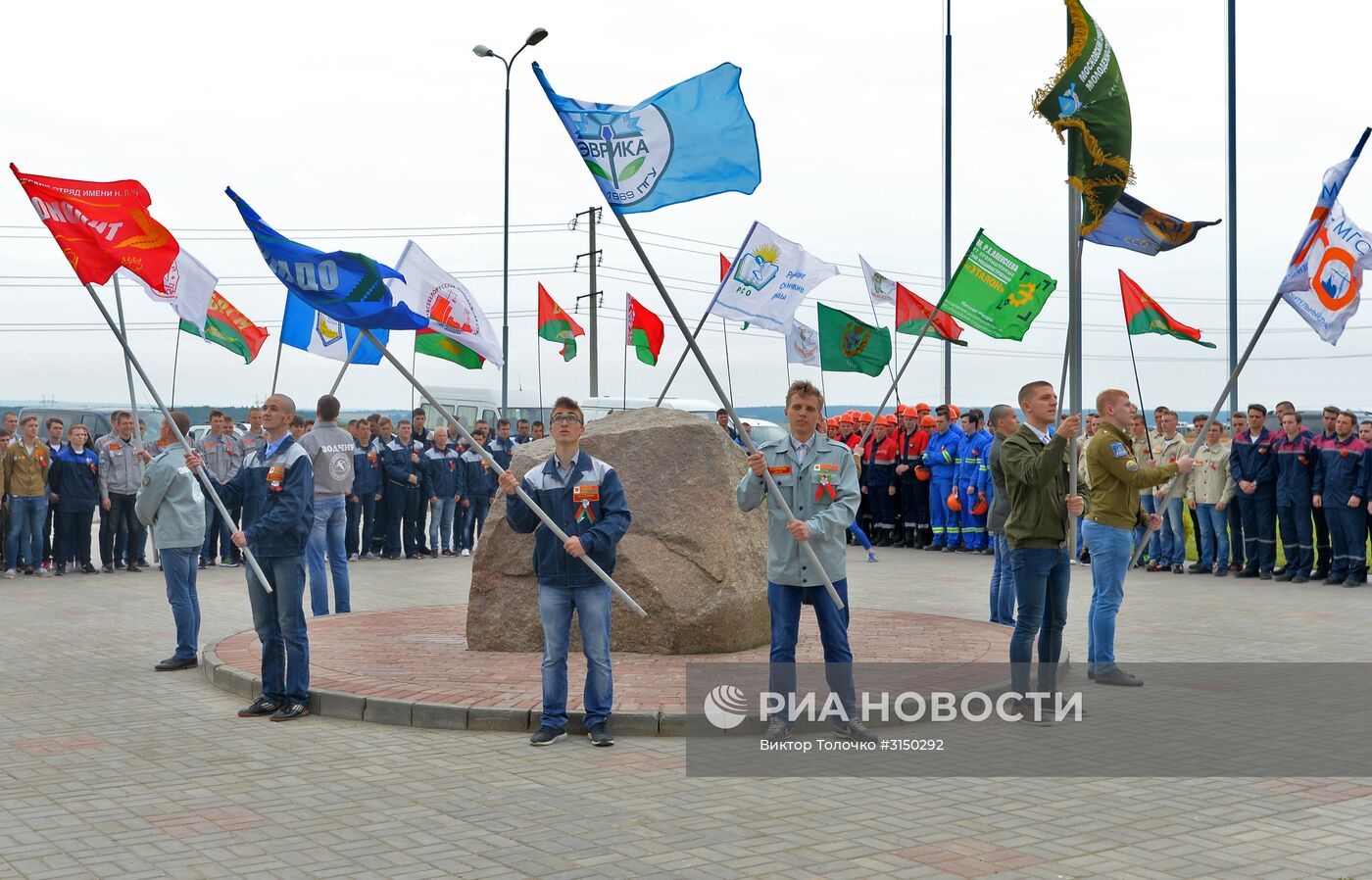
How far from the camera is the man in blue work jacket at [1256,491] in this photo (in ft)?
56.3

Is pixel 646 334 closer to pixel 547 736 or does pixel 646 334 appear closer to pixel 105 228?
pixel 105 228

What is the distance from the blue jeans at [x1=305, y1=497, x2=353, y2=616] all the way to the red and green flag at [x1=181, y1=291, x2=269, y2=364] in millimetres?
4172

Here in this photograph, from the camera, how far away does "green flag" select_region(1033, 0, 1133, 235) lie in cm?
833

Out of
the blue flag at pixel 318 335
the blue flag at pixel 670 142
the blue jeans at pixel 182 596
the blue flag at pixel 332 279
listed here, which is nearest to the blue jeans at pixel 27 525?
the blue flag at pixel 318 335

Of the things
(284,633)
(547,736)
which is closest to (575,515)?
(547,736)

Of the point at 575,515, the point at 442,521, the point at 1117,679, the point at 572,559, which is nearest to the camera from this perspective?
the point at 572,559

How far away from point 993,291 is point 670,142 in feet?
22.4

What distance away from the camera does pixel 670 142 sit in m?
8.56

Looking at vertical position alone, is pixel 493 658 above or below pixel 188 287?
below

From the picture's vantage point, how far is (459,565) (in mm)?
20109

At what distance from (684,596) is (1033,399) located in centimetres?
306

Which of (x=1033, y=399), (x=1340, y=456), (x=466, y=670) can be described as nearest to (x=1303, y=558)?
(x=1340, y=456)

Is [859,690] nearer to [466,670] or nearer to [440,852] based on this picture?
[466,670]

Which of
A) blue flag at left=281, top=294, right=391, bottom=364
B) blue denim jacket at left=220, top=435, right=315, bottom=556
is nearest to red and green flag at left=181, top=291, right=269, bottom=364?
blue flag at left=281, top=294, right=391, bottom=364
